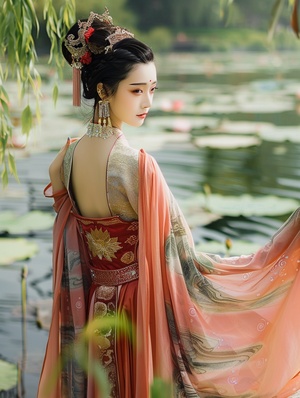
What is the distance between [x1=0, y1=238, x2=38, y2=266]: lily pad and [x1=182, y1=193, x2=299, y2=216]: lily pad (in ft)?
2.91

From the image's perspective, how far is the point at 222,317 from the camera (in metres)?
1.81

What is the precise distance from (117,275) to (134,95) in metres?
0.39

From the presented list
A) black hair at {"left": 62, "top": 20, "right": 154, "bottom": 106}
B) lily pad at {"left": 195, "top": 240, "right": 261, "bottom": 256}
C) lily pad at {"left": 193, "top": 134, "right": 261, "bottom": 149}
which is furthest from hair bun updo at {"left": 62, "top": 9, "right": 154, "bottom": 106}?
lily pad at {"left": 193, "top": 134, "right": 261, "bottom": 149}

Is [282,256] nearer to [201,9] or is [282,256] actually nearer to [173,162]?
[173,162]

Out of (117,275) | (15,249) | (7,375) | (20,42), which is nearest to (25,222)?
(15,249)

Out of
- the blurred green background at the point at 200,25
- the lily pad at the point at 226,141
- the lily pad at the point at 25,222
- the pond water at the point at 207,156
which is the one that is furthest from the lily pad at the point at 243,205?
the blurred green background at the point at 200,25

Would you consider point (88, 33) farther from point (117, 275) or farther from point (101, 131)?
point (117, 275)

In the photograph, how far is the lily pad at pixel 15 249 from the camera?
3.37 metres

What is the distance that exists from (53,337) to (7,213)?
221 centimetres

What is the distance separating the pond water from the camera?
309cm

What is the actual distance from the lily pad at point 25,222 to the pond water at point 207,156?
0.08 meters

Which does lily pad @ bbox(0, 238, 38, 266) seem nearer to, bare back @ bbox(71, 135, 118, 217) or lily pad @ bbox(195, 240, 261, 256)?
lily pad @ bbox(195, 240, 261, 256)

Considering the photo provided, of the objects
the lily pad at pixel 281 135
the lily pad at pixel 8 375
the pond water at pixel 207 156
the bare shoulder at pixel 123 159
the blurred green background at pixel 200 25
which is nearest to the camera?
the bare shoulder at pixel 123 159

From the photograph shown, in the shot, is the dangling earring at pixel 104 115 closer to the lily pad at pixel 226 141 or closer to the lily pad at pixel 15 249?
the lily pad at pixel 15 249
